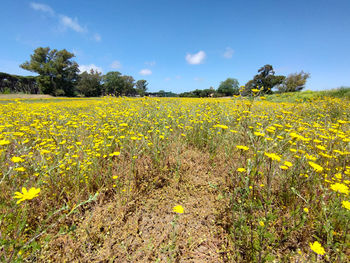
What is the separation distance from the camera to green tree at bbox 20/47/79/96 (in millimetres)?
33875

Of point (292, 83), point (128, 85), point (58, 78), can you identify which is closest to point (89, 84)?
point (58, 78)

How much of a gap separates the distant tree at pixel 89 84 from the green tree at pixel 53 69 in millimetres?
4439

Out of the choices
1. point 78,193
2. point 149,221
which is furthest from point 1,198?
point 149,221

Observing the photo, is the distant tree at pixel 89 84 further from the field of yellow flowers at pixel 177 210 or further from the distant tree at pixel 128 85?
the field of yellow flowers at pixel 177 210

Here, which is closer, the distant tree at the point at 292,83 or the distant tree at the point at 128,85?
the distant tree at the point at 292,83

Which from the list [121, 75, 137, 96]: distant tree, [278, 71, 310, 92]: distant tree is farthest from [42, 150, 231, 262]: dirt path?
[121, 75, 137, 96]: distant tree

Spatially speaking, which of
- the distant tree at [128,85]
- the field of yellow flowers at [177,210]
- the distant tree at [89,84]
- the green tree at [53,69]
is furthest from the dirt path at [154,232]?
the distant tree at [128,85]

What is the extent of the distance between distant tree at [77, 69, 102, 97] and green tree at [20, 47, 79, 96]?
4.44 m

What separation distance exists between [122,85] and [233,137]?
58282 mm

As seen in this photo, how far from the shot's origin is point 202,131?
3279 millimetres

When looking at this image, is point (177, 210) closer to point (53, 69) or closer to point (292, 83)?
point (292, 83)

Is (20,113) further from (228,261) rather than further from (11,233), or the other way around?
(228,261)

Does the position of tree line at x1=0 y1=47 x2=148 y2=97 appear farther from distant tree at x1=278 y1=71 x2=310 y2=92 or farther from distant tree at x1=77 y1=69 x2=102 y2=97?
distant tree at x1=278 y1=71 x2=310 y2=92

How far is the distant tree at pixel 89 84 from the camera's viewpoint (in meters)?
44.5
